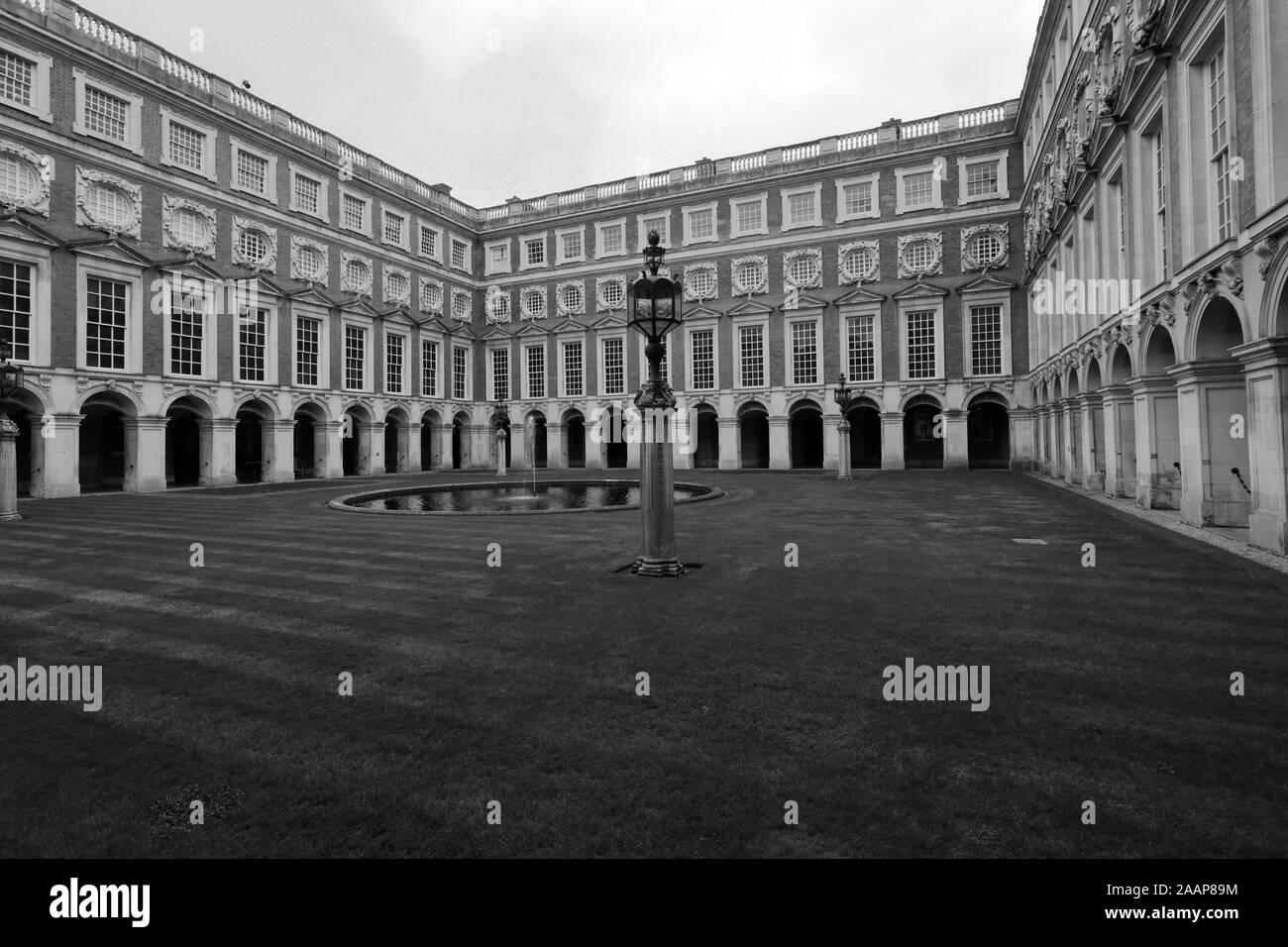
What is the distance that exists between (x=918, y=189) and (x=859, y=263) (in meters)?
4.92

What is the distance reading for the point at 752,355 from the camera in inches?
1641

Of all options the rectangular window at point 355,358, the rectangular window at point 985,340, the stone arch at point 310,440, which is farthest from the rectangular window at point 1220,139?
the rectangular window at point 355,358

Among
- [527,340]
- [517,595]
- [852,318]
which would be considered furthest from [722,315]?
[517,595]

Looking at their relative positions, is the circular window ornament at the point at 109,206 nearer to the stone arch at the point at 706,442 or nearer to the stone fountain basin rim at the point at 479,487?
the stone fountain basin rim at the point at 479,487

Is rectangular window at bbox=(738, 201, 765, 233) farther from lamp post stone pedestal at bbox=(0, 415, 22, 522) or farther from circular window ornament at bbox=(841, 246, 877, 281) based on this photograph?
lamp post stone pedestal at bbox=(0, 415, 22, 522)

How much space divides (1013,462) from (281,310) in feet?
129

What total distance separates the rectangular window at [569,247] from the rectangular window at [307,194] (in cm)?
1575

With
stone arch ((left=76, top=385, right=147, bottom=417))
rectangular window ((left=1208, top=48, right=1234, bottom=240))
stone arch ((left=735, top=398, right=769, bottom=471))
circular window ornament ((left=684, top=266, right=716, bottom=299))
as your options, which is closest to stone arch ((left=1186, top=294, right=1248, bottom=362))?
rectangular window ((left=1208, top=48, right=1234, bottom=240))

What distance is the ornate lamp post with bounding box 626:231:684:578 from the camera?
8.98m

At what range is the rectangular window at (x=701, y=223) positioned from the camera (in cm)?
4244

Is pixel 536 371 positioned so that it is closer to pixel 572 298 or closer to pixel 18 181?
pixel 572 298

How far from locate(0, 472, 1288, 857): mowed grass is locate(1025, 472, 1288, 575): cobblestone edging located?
428 mm

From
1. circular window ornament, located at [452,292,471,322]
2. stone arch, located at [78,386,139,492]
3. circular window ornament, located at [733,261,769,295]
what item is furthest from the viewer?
circular window ornament, located at [452,292,471,322]
